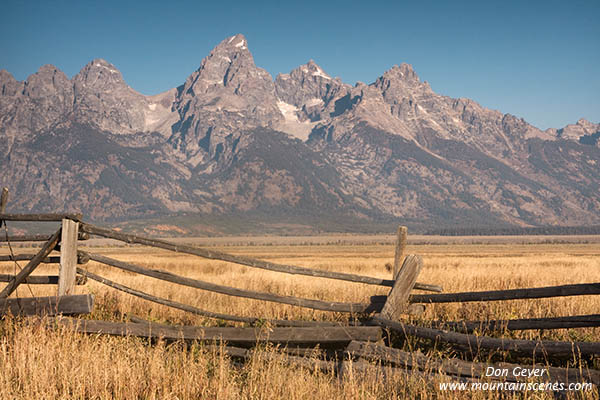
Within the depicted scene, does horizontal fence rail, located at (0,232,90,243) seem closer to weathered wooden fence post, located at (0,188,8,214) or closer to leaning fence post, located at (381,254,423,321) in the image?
weathered wooden fence post, located at (0,188,8,214)

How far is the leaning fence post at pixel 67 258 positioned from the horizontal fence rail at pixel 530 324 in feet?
18.3

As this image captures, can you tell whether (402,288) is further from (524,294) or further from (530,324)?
(530,324)

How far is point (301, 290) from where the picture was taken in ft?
49.6

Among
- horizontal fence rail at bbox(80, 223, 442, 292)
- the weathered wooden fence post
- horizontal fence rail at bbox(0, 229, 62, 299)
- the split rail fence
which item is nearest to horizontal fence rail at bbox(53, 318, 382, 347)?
the split rail fence

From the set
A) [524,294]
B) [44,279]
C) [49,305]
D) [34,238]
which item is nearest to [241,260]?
[49,305]

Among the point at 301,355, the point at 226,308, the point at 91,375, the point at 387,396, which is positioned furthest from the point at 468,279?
the point at 91,375

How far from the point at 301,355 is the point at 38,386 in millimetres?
3274

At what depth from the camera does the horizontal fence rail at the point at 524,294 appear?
20.2ft

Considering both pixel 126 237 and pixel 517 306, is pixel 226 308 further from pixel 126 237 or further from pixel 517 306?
pixel 517 306

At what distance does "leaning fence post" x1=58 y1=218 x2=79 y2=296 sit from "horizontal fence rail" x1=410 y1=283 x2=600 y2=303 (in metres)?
5.16

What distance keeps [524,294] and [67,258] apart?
649 centimetres

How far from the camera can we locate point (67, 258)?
804 cm

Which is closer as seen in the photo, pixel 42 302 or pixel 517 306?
pixel 42 302

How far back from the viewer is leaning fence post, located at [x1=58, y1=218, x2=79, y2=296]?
26.2 feet
